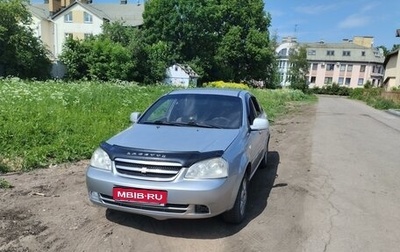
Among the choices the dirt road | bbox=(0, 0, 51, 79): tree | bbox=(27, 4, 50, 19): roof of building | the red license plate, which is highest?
bbox=(27, 4, 50, 19): roof of building

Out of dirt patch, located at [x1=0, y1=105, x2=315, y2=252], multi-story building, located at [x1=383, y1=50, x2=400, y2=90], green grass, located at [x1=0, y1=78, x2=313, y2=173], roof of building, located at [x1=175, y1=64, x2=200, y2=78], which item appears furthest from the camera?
multi-story building, located at [x1=383, y1=50, x2=400, y2=90]

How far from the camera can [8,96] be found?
10711 millimetres

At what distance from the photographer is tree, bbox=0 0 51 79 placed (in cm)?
2984

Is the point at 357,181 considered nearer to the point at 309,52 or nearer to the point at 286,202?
the point at 286,202

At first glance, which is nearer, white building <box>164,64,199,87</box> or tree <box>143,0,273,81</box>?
white building <box>164,64,199,87</box>

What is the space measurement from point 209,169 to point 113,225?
1.40 metres

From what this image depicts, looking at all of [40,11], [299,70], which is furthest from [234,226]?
[299,70]

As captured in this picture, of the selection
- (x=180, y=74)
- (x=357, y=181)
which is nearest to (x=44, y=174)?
(x=357, y=181)

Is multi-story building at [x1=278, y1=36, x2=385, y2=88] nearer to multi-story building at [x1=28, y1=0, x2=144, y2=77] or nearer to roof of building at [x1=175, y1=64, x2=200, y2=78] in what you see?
roof of building at [x1=175, y1=64, x2=200, y2=78]

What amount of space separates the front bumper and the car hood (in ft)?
1.25

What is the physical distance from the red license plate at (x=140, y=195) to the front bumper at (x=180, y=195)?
0.04 metres

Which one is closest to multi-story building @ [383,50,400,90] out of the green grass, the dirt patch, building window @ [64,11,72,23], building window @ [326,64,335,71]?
building window @ [326,64,335,71]

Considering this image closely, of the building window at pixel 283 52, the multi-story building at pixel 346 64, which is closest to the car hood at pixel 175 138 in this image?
the multi-story building at pixel 346 64

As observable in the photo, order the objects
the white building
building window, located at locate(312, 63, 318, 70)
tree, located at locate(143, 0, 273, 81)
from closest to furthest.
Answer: the white building → tree, located at locate(143, 0, 273, 81) → building window, located at locate(312, 63, 318, 70)
